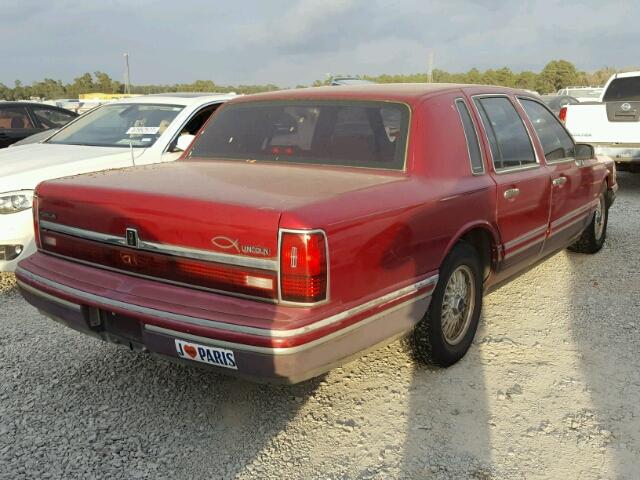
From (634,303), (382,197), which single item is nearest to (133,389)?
(382,197)

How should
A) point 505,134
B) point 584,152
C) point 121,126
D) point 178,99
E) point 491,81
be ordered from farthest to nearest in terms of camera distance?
1. point 491,81
2. point 178,99
3. point 121,126
4. point 584,152
5. point 505,134

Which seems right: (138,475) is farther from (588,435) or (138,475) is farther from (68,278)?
(588,435)

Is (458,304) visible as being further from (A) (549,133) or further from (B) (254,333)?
(A) (549,133)

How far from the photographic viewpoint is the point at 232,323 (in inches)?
101

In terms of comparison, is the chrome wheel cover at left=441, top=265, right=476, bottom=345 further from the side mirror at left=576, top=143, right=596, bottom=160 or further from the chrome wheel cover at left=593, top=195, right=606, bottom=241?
the chrome wheel cover at left=593, top=195, right=606, bottom=241

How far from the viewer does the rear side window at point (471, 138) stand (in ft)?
12.3

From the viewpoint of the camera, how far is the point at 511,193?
3967 mm

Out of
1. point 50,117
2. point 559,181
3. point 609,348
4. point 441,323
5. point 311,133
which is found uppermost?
point 311,133

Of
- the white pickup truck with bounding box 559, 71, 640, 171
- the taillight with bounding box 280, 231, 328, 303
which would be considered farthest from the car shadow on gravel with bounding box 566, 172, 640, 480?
the white pickup truck with bounding box 559, 71, 640, 171

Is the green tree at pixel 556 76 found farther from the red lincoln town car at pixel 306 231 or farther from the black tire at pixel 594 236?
the red lincoln town car at pixel 306 231

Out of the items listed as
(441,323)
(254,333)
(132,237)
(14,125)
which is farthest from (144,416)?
(14,125)

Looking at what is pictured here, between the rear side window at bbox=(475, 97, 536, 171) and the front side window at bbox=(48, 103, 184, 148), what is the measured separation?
127 inches

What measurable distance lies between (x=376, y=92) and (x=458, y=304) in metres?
1.34

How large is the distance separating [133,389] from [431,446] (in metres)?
1.62
